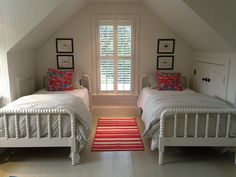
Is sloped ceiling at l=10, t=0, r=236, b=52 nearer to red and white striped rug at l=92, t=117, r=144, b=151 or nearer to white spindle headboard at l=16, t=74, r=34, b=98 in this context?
white spindle headboard at l=16, t=74, r=34, b=98

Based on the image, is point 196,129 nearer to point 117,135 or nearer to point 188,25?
point 117,135

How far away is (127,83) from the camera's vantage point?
4.36 metres

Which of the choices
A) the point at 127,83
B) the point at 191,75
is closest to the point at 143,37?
the point at 127,83

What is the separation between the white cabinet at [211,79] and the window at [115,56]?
1.28 meters

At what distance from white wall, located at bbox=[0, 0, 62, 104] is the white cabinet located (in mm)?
2498

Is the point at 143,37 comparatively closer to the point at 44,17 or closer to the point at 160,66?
the point at 160,66

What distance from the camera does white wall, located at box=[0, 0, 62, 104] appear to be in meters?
2.86

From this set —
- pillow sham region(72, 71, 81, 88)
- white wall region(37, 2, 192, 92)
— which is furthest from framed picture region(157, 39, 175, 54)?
pillow sham region(72, 71, 81, 88)

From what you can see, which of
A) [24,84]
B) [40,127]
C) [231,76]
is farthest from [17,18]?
[231,76]

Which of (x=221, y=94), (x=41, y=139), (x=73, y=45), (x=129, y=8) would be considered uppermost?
(x=129, y=8)

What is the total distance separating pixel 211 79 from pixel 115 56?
5.99 feet

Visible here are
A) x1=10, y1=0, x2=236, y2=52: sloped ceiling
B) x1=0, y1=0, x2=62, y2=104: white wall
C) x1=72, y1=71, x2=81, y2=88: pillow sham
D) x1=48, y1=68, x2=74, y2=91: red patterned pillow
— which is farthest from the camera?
x1=72, y1=71, x2=81, y2=88: pillow sham

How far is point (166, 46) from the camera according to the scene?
13.8 feet

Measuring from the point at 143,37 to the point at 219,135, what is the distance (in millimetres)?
2415
